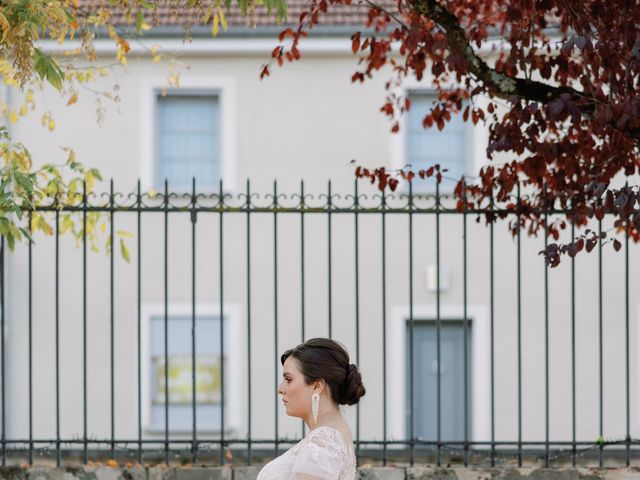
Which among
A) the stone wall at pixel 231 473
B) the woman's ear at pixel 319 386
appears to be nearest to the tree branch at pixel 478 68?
the stone wall at pixel 231 473

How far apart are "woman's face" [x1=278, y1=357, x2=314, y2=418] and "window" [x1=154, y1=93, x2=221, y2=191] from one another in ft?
37.3

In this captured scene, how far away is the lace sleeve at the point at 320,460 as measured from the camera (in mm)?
4598

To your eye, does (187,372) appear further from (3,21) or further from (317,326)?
(3,21)

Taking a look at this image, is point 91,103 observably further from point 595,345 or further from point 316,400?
point 316,400

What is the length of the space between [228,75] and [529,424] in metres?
5.31

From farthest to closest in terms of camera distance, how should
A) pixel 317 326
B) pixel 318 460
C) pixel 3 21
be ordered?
pixel 317 326
pixel 3 21
pixel 318 460

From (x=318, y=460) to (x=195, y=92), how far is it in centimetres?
1176

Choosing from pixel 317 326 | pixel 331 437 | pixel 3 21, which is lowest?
pixel 317 326

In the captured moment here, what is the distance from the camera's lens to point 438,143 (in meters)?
16.1

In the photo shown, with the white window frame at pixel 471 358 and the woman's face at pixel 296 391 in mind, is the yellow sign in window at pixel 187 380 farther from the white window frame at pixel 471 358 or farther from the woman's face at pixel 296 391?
the woman's face at pixel 296 391

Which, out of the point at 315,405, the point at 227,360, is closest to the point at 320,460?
the point at 315,405

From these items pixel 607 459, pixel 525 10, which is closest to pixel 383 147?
pixel 607 459

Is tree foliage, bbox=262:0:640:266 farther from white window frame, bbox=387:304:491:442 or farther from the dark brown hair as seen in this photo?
white window frame, bbox=387:304:491:442

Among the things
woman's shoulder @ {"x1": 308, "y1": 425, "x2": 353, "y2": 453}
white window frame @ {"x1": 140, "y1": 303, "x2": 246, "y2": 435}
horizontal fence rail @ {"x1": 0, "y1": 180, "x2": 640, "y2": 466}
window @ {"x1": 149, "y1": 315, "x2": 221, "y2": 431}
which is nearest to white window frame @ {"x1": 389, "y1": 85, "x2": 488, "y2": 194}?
horizontal fence rail @ {"x1": 0, "y1": 180, "x2": 640, "y2": 466}
